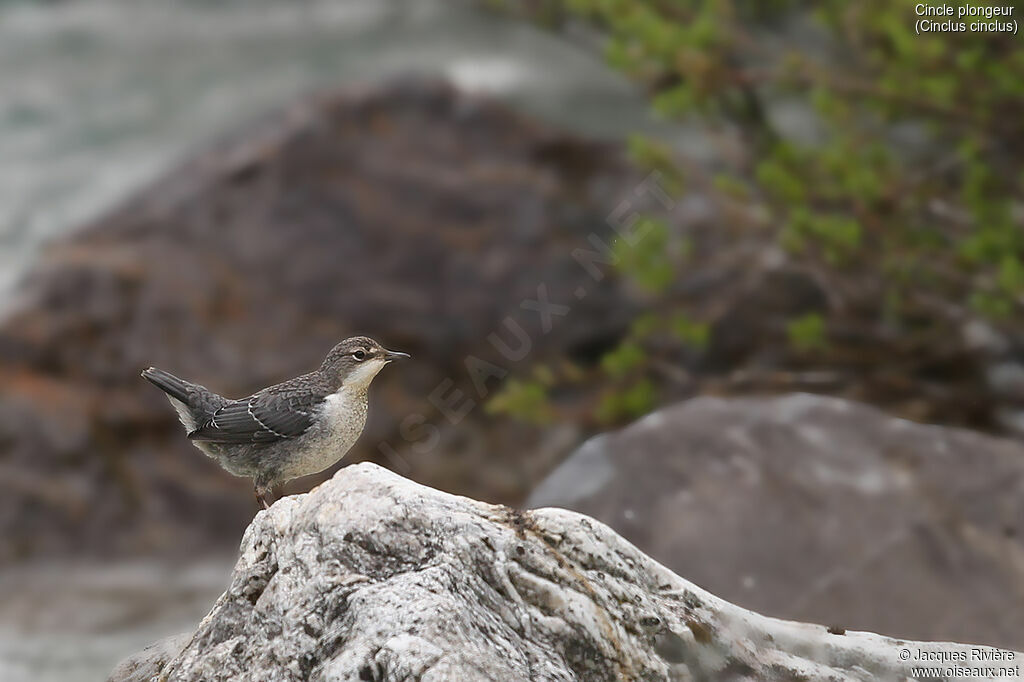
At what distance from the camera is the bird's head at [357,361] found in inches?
149

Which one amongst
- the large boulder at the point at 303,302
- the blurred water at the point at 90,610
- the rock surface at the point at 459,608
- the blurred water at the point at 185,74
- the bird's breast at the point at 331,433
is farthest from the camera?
the blurred water at the point at 185,74

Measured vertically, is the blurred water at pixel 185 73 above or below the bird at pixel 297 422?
below

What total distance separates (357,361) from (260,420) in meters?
0.39

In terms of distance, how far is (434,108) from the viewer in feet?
32.6

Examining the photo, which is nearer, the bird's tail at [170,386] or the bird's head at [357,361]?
the bird's head at [357,361]

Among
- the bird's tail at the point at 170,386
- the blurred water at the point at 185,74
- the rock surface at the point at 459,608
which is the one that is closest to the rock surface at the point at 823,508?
the rock surface at the point at 459,608

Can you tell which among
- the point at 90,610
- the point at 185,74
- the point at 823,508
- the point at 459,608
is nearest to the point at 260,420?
the point at 459,608

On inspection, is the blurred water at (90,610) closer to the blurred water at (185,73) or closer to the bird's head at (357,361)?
the blurred water at (185,73)

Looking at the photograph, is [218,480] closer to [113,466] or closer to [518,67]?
[113,466]

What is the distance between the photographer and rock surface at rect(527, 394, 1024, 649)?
4875 millimetres

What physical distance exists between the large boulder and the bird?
182 inches

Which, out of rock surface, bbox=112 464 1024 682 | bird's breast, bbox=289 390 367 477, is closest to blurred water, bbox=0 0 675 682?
bird's breast, bbox=289 390 367 477

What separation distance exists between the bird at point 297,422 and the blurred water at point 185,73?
28.0 ft

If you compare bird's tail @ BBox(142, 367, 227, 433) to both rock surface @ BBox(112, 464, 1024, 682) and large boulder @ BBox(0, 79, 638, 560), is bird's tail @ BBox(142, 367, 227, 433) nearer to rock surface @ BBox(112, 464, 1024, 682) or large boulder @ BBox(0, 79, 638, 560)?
rock surface @ BBox(112, 464, 1024, 682)
